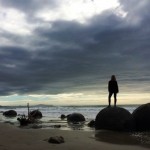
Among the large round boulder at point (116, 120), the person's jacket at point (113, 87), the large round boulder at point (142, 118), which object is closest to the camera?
the large round boulder at point (116, 120)

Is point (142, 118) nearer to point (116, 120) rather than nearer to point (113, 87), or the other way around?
point (116, 120)

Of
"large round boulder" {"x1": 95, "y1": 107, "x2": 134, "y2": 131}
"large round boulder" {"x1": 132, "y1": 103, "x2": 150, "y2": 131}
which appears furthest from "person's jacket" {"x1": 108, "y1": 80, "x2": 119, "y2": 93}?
"large round boulder" {"x1": 132, "y1": 103, "x2": 150, "y2": 131}

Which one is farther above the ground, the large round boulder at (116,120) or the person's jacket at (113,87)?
the person's jacket at (113,87)

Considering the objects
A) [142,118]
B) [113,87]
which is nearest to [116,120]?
[142,118]

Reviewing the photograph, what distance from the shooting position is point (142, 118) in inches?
730

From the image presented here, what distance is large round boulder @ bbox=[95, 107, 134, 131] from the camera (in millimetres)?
18047

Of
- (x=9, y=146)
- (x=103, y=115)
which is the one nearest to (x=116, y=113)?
(x=103, y=115)

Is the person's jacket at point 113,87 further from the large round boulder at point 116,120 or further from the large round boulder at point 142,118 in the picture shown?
the large round boulder at point 142,118

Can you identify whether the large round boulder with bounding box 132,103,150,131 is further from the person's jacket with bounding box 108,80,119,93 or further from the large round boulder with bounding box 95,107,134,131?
the person's jacket with bounding box 108,80,119,93

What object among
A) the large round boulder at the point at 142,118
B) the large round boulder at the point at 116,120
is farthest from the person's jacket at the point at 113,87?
the large round boulder at the point at 142,118

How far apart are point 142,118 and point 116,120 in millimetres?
1550

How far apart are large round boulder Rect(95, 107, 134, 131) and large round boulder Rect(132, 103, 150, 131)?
0.45 metres

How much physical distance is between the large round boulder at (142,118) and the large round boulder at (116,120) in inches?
17.6

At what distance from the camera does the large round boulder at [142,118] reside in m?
18.4
